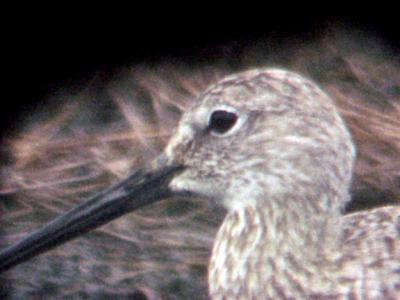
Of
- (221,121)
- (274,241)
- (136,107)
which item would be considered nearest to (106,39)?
(136,107)

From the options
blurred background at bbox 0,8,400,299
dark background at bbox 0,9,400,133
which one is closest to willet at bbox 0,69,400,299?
blurred background at bbox 0,8,400,299

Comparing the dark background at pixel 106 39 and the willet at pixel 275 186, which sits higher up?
the dark background at pixel 106 39

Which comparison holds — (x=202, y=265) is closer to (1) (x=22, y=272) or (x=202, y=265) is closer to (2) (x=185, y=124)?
(1) (x=22, y=272)

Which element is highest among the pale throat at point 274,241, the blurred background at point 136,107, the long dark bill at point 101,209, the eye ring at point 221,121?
the blurred background at point 136,107

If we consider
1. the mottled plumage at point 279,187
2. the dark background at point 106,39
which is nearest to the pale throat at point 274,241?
the mottled plumage at point 279,187

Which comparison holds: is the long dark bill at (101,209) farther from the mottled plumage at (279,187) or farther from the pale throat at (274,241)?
the pale throat at (274,241)

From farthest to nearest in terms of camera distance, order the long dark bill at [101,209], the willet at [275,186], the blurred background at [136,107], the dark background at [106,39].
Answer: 1. the dark background at [106,39]
2. the blurred background at [136,107]
3. the long dark bill at [101,209]
4. the willet at [275,186]

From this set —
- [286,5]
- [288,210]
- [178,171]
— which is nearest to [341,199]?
[288,210]

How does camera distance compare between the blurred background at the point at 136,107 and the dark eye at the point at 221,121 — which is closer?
the dark eye at the point at 221,121
